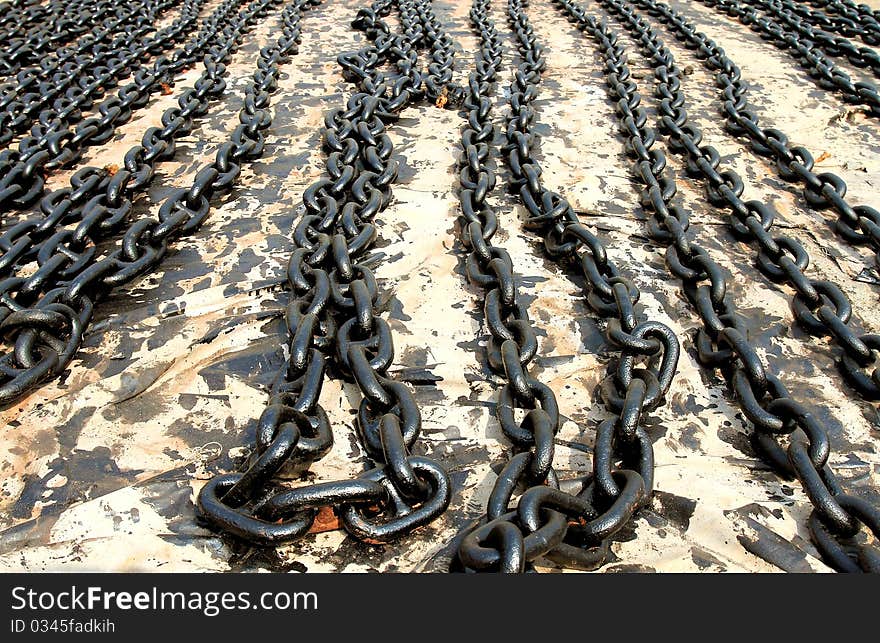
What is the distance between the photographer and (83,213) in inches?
120

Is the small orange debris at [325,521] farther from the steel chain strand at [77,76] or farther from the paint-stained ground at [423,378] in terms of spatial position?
the steel chain strand at [77,76]

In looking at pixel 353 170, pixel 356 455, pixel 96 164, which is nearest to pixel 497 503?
pixel 356 455

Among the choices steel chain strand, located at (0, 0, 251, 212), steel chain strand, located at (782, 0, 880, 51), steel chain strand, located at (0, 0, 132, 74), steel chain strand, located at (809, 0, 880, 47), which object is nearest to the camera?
steel chain strand, located at (0, 0, 251, 212)

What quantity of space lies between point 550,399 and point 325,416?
71 centimetres

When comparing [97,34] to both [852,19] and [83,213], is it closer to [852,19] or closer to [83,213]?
[83,213]

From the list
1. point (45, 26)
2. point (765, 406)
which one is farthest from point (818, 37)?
point (45, 26)

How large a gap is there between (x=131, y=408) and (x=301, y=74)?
3642 mm

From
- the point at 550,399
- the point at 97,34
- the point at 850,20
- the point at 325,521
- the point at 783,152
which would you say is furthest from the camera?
the point at 850,20

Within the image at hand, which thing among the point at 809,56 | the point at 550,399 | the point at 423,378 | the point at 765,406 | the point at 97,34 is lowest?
the point at 423,378

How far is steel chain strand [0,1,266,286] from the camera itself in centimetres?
260

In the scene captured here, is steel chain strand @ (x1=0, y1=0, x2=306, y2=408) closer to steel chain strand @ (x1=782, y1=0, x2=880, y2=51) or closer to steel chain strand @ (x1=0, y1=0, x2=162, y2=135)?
steel chain strand @ (x1=0, y1=0, x2=162, y2=135)

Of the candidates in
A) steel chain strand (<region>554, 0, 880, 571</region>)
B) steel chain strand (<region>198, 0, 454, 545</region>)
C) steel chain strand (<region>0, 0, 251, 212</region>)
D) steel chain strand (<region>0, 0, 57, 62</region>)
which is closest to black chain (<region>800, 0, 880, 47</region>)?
steel chain strand (<region>554, 0, 880, 571</region>)

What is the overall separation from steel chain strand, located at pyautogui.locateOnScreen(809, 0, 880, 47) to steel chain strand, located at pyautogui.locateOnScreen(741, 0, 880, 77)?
14 cm

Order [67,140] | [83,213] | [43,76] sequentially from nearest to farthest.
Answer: [83,213], [67,140], [43,76]
